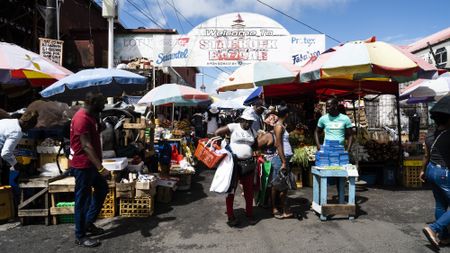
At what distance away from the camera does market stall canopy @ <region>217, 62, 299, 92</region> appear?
284 inches

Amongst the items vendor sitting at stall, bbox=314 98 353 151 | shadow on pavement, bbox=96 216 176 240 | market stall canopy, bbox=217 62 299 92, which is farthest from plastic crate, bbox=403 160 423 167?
shadow on pavement, bbox=96 216 176 240

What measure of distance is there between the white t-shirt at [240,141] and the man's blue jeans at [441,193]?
7.89ft

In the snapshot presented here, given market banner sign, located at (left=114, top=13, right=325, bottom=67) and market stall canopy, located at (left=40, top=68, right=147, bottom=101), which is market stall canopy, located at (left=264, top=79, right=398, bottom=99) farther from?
market stall canopy, located at (left=40, top=68, right=147, bottom=101)

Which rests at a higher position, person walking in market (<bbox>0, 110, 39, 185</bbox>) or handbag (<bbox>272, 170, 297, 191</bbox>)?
person walking in market (<bbox>0, 110, 39, 185</bbox>)

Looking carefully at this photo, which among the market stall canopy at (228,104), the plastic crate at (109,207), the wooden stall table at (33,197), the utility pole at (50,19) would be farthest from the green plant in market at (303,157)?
the market stall canopy at (228,104)

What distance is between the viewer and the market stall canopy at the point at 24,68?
22.6 ft

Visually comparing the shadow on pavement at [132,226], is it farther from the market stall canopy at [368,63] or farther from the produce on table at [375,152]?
the produce on table at [375,152]

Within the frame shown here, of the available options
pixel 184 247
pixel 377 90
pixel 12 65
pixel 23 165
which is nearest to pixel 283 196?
pixel 184 247

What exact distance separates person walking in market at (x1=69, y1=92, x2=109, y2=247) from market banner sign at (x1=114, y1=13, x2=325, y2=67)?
8.88 m

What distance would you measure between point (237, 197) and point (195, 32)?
7.94 meters

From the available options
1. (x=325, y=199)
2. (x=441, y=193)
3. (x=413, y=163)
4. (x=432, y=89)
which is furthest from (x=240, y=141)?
(x=432, y=89)

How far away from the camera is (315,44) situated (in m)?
13.2

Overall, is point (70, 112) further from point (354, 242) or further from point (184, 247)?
point (354, 242)

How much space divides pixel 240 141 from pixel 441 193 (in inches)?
106
